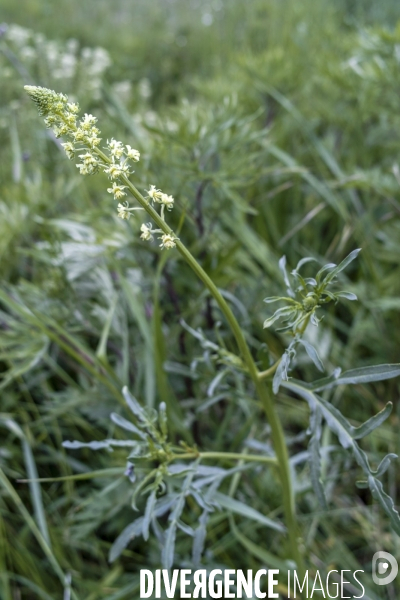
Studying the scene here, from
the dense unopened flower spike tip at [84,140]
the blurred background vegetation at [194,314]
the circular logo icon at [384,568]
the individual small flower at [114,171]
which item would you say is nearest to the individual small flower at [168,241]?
the dense unopened flower spike tip at [84,140]

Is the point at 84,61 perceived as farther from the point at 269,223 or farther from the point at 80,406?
the point at 80,406

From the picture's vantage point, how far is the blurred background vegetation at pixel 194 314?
1455 millimetres

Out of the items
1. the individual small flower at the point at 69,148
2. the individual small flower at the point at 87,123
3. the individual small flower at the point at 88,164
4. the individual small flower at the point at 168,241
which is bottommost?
the individual small flower at the point at 168,241

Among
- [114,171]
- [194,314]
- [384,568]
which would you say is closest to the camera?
[114,171]

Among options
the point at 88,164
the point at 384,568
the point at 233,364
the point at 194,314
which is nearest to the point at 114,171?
the point at 88,164

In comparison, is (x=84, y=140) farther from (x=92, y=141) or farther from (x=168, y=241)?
(x=168, y=241)

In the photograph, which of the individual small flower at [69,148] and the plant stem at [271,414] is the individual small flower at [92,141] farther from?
the plant stem at [271,414]

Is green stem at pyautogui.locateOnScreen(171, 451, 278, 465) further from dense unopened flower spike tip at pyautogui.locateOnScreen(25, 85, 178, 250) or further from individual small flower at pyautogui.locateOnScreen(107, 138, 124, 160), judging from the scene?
individual small flower at pyautogui.locateOnScreen(107, 138, 124, 160)

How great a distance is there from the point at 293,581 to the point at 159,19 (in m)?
4.62

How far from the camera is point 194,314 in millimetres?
1568

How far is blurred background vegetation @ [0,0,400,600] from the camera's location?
1455 mm

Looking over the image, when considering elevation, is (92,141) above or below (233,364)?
above

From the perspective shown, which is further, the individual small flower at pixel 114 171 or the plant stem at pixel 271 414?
the plant stem at pixel 271 414

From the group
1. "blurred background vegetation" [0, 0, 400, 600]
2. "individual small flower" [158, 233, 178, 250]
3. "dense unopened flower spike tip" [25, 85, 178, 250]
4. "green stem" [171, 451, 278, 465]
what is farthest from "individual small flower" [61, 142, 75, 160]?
"green stem" [171, 451, 278, 465]
